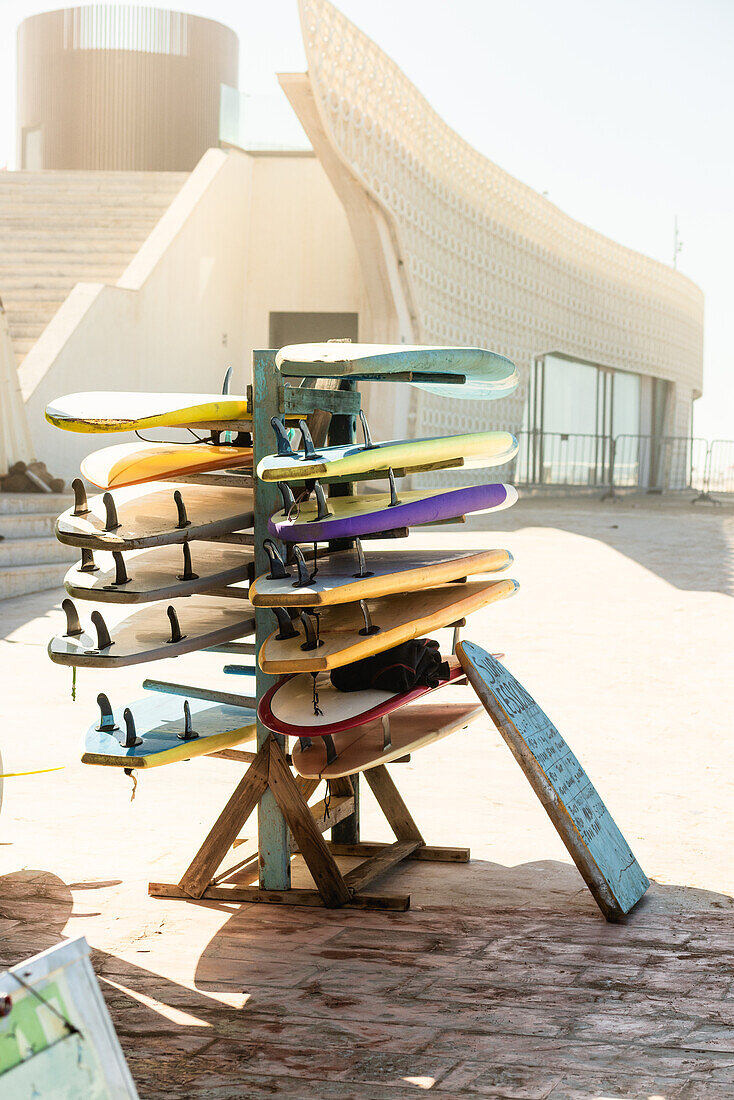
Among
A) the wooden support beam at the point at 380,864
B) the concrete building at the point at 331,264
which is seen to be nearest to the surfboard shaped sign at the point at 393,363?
the wooden support beam at the point at 380,864

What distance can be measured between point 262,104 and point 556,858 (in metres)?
18.8

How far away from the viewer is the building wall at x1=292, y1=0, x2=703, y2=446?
15547mm

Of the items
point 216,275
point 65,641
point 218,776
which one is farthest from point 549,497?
point 65,641

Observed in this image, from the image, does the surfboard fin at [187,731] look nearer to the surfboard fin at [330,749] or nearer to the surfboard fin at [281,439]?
the surfboard fin at [330,749]

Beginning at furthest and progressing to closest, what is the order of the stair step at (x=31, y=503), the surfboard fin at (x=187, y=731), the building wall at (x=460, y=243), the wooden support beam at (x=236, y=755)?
the building wall at (x=460, y=243)
the stair step at (x=31, y=503)
the wooden support beam at (x=236, y=755)
the surfboard fin at (x=187, y=731)

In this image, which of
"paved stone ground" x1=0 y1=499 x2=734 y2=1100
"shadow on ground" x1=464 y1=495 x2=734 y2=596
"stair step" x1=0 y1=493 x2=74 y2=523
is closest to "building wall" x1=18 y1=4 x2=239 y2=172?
"shadow on ground" x1=464 y1=495 x2=734 y2=596

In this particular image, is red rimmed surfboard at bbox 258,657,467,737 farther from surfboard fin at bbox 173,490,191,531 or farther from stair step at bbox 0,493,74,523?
stair step at bbox 0,493,74,523

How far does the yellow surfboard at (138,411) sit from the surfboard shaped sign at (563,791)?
0.96 m

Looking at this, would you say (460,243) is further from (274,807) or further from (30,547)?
(274,807)

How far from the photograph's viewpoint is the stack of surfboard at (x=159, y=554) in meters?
3.18

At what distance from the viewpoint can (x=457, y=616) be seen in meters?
3.37

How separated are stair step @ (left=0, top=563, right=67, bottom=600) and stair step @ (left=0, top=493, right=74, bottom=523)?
33.3 inches

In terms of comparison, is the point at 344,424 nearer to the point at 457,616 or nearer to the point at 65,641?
the point at 457,616

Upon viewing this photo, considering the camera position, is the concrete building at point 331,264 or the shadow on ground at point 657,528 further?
the concrete building at point 331,264
